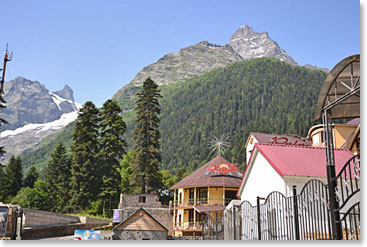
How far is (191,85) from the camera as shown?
4296 inches

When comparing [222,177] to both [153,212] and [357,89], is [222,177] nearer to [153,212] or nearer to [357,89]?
[153,212]

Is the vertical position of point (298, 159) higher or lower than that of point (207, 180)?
lower

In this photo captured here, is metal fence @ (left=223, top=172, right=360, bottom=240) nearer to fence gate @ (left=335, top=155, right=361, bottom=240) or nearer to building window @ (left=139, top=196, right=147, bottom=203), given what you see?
fence gate @ (left=335, top=155, right=361, bottom=240)

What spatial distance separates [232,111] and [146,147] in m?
55.3

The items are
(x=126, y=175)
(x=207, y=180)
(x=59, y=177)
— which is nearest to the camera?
(x=207, y=180)

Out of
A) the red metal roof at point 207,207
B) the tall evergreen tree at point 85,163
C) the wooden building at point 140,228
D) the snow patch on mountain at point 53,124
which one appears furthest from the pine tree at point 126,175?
the wooden building at point 140,228

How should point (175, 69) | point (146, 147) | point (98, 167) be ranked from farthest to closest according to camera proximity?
point (175, 69) < point (146, 147) < point (98, 167)

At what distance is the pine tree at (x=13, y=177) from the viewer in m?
→ 32.3

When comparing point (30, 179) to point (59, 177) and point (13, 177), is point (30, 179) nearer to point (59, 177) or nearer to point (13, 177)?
point (13, 177)

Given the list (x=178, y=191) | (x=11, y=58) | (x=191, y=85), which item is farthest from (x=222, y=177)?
(x=191, y=85)

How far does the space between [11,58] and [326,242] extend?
699 cm

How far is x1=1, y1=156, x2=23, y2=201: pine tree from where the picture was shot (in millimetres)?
32350

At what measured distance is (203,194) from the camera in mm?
26984

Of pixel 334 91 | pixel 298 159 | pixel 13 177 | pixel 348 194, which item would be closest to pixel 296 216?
pixel 348 194
